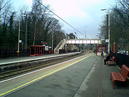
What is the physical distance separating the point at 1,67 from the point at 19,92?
36.0ft

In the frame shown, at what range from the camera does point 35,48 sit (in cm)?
5128

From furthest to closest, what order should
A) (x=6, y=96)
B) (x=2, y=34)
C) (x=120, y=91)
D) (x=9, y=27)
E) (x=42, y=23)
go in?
1. (x=42, y=23)
2. (x=9, y=27)
3. (x=2, y=34)
4. (x=120, y=91)
5. (x=6, y=96)

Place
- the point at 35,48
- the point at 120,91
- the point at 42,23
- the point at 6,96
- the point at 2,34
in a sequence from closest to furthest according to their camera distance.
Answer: the point at 6,96 < the point at 120,91 < the point at 35,48 < the point at 2,34 < the point at 42,23

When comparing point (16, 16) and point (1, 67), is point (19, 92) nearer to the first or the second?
point (1, 67)

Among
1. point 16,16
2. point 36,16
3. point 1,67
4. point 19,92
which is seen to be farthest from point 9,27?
point 19,92

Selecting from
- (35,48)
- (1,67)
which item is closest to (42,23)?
(35,48)

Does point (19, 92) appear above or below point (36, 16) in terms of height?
below

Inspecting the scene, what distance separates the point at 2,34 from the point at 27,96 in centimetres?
5521

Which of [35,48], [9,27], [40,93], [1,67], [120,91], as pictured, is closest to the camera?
[40,93]

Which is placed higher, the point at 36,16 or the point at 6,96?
the point at 36,16

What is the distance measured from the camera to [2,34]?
5994cm

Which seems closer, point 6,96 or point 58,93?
point 6,96

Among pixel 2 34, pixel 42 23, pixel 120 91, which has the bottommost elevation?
pixel 120 91

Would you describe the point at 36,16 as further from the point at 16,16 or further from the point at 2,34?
the point at 2,34
